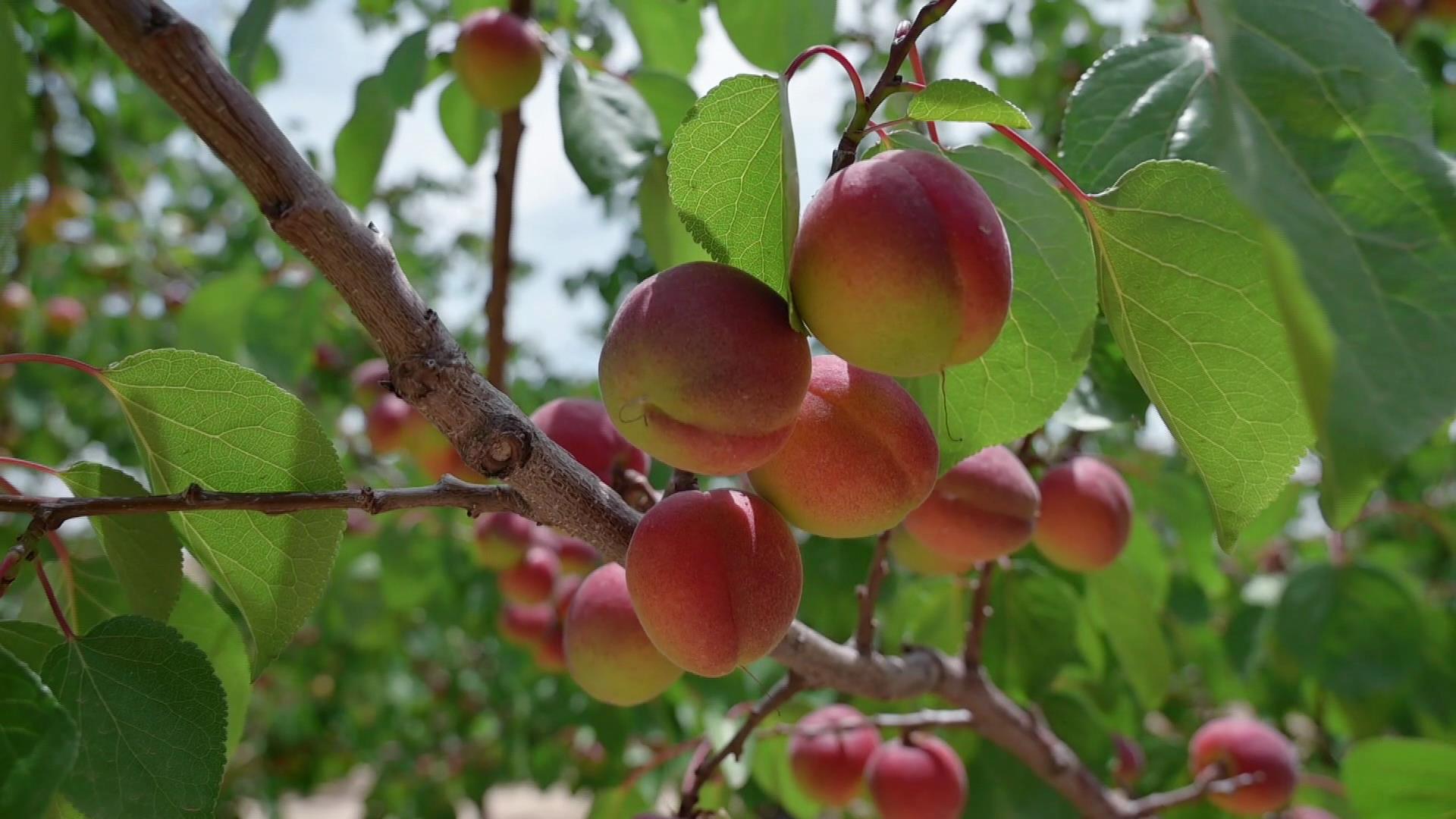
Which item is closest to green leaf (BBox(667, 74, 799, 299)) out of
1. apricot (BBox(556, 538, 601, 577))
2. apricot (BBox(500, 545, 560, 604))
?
apricot (BBox(556, 538, 601, 577))

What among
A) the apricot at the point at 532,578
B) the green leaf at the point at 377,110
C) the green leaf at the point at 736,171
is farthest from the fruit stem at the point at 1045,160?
the apricot at the point at 532,578

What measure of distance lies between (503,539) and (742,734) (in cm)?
101

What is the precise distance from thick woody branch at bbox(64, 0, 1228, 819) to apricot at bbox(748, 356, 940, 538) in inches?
4.6

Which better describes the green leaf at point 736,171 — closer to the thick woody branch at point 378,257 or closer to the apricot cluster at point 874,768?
the thick woody branch at point 378,257

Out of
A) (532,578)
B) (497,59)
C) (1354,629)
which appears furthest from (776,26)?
(1354,629)

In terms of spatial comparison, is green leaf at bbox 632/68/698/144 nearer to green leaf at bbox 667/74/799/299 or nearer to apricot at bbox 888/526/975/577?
apricot at bbox 888/526/975/577

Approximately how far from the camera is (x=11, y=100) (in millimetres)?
852

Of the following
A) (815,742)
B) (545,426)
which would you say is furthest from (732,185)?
(815,742)

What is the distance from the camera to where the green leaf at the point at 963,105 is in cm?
55

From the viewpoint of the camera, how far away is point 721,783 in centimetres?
141

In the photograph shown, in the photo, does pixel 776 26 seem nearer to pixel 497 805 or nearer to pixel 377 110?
pixel 377 110

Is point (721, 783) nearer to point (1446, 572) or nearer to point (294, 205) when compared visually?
point (294, 205)

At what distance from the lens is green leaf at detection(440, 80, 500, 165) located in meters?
1.55

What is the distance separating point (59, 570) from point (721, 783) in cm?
89
